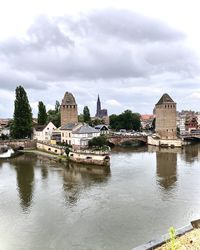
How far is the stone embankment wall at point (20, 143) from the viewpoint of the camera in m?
58.1

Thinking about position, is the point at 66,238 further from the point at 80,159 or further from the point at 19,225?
the point at 80,159

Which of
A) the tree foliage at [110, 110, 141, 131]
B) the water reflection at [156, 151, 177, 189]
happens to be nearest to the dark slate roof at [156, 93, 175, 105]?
the water reflection at [156, 151, 177, 189]

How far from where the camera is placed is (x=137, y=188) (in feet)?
98.3

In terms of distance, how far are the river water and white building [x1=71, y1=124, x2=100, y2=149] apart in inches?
324

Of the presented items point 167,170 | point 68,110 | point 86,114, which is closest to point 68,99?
point 68,110

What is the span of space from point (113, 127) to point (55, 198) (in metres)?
75.9

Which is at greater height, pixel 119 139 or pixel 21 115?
pixel 21 115

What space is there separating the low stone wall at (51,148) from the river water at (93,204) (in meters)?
7.57

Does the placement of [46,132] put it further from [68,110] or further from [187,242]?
[187,242]

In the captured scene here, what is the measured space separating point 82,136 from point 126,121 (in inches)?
1942

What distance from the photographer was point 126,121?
98062 mm

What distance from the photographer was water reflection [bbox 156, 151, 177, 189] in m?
31.9

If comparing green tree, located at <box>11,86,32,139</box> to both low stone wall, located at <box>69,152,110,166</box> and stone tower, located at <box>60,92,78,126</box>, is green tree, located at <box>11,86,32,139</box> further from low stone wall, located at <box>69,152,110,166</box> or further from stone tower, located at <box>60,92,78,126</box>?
low stone wall, located at <box>69,152,110,166</box>

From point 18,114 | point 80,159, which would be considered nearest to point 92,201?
point 80,159
